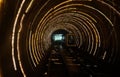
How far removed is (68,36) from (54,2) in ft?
83.4

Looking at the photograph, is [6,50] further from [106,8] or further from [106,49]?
[106,49]

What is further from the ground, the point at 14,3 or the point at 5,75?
the point at 14,3

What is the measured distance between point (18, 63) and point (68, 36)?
33797mm

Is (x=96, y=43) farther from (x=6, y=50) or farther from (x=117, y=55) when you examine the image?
(x=6, y=50)

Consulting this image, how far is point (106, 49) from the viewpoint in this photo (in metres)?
22.0

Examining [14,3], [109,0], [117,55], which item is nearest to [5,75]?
[14,3]

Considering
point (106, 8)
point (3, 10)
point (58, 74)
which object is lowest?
point (58, 74)

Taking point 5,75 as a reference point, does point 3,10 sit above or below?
above

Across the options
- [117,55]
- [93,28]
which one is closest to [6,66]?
[117,55]

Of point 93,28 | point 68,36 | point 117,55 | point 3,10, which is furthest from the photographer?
point 68,36

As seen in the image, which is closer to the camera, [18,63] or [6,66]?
[6,66]

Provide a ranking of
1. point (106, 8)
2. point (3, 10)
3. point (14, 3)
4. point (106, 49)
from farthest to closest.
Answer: point (106, 49)
point (106, 8)
point (14, 3)
point (3, 10)

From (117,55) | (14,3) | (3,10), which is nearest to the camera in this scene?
(3,10)

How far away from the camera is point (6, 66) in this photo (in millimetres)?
6785
